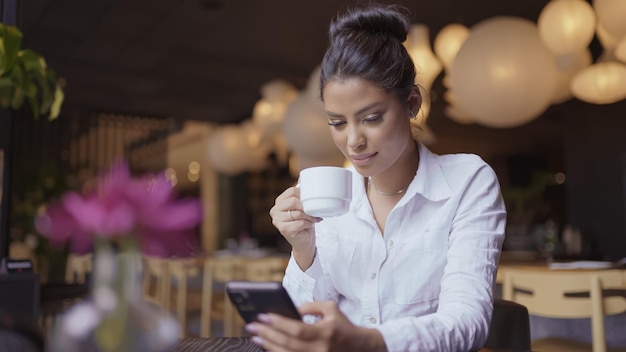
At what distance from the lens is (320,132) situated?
495 cm

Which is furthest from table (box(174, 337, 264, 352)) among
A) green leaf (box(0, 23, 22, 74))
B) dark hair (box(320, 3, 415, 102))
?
green leaf (box(0, 23, 22, 74))

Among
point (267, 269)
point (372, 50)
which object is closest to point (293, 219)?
point (372, 50)

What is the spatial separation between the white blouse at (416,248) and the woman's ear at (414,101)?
109 mm

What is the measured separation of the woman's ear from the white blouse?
0.11 metres

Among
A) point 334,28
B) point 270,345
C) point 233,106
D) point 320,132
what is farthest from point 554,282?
point 233,106

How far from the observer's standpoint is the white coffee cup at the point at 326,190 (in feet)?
3.04

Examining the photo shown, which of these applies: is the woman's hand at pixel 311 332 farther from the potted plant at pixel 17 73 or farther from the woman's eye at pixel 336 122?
the potted plant at pixel 17 73

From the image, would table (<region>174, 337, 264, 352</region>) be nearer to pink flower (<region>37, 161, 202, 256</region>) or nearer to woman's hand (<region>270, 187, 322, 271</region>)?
woman's hand (<region>270, 187, 322, 271</region>)

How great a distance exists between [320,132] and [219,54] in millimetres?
1909

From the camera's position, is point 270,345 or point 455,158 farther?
point 455,158

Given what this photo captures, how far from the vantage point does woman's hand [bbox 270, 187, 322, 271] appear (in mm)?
1037

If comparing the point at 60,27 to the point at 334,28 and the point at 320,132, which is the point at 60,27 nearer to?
the point at 320,132

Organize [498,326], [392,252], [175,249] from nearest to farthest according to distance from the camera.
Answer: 1. [175,249]
2. [392,252]
3. [498,326]

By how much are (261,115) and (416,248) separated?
189 inches
